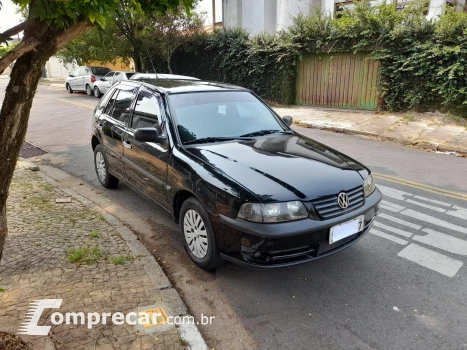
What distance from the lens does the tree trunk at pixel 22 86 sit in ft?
7.23

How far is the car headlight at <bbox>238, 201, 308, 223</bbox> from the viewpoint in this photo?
2871 millimetres

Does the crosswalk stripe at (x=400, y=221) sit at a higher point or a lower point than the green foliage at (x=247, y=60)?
lower

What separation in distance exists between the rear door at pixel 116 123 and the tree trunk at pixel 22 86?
2.43 metres

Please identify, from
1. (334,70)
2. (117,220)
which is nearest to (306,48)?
(334,70)

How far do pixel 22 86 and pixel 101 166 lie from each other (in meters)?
3.70

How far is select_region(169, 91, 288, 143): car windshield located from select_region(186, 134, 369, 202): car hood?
0.84ft

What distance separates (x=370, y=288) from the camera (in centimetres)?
324

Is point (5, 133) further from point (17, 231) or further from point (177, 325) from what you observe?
point (17, 231)

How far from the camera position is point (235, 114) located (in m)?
4.34

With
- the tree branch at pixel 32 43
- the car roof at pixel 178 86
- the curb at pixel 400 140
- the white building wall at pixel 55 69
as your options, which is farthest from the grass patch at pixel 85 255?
the white building wall at pixel 55 69

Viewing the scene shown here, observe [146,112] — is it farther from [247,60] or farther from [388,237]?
[247,60]

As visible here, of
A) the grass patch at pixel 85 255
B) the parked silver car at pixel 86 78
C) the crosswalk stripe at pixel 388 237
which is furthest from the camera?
the parked silver car at pixel 86 78

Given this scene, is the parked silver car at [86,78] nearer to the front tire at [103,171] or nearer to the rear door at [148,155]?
the front tire at [103,171]

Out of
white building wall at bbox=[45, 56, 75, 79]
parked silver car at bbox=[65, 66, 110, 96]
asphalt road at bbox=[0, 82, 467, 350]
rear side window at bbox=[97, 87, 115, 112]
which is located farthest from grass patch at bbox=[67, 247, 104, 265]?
white building wall at bbox=[45, 56, 75, 79]
